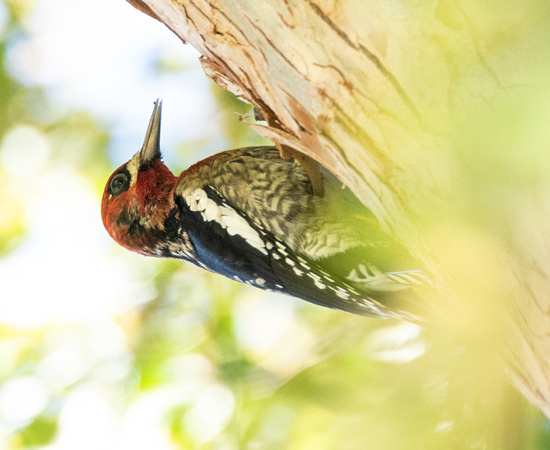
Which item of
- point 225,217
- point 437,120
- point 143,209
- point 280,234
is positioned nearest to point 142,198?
point 143,209

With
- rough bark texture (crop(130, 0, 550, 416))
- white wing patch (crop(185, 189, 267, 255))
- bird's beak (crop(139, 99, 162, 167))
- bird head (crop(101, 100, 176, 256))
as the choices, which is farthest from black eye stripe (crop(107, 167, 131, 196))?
rough bark texture (crop(130, 0, 550, 416))

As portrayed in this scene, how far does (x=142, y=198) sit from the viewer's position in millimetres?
2605

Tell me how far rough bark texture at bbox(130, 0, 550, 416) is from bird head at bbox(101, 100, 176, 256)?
3.87 feet

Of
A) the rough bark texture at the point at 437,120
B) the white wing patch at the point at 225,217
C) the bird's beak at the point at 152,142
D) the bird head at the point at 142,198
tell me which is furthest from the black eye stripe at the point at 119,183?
the rough bark texture at the point at 437,120

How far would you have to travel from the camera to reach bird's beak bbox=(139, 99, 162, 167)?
272 cm

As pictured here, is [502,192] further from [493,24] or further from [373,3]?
[373,3]

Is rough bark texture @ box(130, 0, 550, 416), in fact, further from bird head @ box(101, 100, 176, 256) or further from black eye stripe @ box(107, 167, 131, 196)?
black eye stripe @ box(107, 167, 131, 196)

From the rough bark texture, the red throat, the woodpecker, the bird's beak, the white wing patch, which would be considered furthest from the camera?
the bird's beak

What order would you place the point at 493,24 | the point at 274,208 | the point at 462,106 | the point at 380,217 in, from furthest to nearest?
the point at 274,208, the point at 380,217, the point at 462,106, the point at 493,24

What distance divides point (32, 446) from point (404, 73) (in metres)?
3.15

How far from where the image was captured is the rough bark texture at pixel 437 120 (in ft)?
2.93

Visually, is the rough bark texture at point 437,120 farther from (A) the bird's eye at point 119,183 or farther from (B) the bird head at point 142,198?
(A) the bird's eye at point 119,183


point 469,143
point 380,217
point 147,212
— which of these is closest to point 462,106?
point 469,143

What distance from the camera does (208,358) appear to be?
3291 mm
